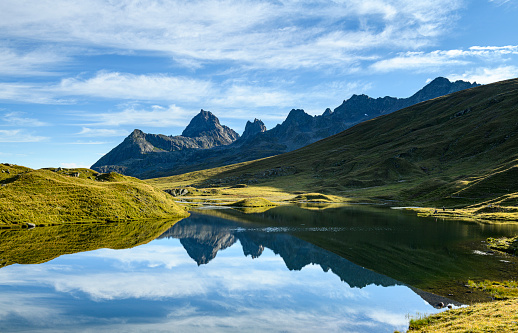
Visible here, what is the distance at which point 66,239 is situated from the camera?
194 ft

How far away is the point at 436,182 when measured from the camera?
171 metres

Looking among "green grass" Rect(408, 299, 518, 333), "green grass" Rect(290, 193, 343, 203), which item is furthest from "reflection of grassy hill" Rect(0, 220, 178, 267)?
"green grass" Rect(290, 193, 343, 203)

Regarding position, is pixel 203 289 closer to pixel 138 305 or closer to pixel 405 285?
pixel 138 305

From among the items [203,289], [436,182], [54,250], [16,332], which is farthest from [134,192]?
[436,182]

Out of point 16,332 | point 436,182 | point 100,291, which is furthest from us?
point 436,182

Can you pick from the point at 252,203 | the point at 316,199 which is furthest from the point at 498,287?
the point at 316,199

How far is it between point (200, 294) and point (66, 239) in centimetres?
3689

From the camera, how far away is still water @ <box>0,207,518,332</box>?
95.7ft

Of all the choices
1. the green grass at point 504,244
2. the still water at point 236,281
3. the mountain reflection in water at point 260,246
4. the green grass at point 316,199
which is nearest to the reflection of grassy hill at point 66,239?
the still water at point 236,281

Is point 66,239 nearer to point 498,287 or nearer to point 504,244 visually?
point 498,287

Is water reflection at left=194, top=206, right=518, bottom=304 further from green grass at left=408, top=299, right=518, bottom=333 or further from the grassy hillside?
the grassy hillside

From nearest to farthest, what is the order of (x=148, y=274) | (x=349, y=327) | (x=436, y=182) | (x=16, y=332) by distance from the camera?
(x=16, y=332), (x=349, y=327), (x=148, y=274), (x=436, y=182)

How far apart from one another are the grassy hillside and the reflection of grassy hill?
462 cm

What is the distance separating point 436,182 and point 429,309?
6354 inches
